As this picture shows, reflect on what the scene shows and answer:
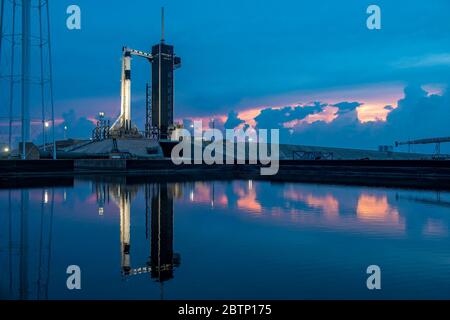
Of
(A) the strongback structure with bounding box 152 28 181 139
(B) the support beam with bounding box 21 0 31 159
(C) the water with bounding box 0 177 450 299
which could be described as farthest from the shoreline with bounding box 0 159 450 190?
(A) the strongback structure with bounding box 152 28 181 139

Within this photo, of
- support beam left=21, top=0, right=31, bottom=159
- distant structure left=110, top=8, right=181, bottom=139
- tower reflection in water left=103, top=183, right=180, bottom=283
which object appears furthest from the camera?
distant structure left=110, top=8, right=181, bottom=139

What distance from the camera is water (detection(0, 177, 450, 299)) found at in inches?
328

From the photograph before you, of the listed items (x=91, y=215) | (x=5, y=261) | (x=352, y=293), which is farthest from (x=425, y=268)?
(x=91, y=215)

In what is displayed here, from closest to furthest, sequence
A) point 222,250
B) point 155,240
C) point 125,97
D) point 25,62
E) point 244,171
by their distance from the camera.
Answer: point 222,250
point 155,240
point 25,62
point 244,171
point 125,97

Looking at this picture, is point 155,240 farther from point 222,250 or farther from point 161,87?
point 161,87

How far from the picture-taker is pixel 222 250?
470 inches

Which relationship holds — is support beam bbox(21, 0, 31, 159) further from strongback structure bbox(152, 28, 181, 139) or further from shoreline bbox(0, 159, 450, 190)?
strongback structure bbox(152, 28, 181, 139)

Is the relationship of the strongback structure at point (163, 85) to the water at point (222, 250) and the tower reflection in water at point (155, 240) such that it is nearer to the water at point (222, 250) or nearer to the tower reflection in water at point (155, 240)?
the tower reflection in water at point (155, 240)

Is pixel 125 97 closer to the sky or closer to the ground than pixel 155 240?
closer to the sky

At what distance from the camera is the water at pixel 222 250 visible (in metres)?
8.34

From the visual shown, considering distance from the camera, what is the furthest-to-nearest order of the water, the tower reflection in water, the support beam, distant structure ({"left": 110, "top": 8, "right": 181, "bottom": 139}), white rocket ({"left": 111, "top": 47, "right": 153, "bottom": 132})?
1. distant structure ({"left": 110, "top": 8, "right": 181, "bottom": 139})
2. white rocket ({"left": 111, "top": 47, "right": 153, "bottom": 132})
3. the support beam
4. the tower reflection in water
5. the water

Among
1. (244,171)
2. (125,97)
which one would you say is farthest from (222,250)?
(125,97)

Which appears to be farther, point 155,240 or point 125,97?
point 125,97
